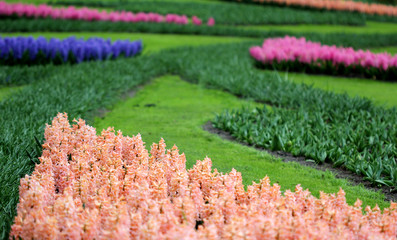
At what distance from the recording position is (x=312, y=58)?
1229cm

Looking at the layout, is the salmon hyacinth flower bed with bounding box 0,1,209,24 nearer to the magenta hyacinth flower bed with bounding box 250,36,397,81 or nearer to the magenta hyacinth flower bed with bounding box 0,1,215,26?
the magenta hyacinth flower bed with bounding box 0,1,215,26

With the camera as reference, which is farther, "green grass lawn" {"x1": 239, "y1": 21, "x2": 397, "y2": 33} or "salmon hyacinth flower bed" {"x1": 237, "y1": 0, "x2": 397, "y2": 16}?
"salmon hyacinth flower bed" {"x1": 237, "y1": 0, "x2": 397, "y2": 16}

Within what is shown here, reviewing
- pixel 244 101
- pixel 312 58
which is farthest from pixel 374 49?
pixel 244 101

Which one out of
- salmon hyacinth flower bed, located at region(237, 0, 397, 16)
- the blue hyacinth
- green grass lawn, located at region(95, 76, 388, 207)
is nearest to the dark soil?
green grass lawn, located at region(95, 76, 388, 207)

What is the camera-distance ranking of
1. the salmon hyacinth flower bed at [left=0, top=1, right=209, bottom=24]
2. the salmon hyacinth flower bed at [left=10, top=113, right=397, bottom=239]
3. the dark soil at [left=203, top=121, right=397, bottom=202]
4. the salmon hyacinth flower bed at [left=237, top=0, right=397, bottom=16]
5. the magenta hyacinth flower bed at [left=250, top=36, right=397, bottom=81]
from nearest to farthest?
the salmon hyacinth flower bed at [left=10, top=113, right=397, bottom=239] < the dark soil at [left=203, top=121, right=397, bottom=202] < the magenta hyacinth flower bed at [left=250, top=36, right=397, bottom=81] < the salmon hyacinth flower bed at [left=0, top=1, right=209, bottom=24] < the salmon hyacinth flower bed at [left=237, top=0, right=397, bottom=16]

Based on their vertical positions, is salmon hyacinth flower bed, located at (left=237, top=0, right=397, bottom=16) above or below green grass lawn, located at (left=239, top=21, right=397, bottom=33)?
above

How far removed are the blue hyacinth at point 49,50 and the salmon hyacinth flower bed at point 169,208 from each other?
817 cm

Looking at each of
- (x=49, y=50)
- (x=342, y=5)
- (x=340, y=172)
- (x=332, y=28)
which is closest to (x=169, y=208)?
(x=340, y=172)

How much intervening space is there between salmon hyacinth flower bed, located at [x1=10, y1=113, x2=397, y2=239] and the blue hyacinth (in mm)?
8172

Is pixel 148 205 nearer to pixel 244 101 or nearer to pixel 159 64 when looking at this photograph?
pixel 244 101

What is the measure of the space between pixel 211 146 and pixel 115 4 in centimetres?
2299

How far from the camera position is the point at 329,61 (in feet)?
39.5

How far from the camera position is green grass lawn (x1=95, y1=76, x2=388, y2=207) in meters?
5.19

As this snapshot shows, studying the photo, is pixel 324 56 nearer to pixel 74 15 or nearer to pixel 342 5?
pixel 74 15
